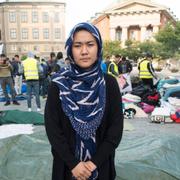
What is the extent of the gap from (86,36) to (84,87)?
0.29 metres

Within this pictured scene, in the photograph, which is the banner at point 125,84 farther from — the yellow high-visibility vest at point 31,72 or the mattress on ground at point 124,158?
the mattress on ground at point 124,158

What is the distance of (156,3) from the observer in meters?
63.9

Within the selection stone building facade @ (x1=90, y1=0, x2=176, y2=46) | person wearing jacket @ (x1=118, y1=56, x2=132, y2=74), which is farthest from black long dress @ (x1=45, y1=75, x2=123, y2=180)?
stone building facade @ (x1=90, y1=0, x2=176, y2=46)

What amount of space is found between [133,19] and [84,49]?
63.6m

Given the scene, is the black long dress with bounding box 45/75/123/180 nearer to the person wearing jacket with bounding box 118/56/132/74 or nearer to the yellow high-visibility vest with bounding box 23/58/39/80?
the yellow high-visibility vest with bounding box 23/58/39/80

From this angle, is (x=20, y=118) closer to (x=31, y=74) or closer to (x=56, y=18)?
(x=31, y=74)

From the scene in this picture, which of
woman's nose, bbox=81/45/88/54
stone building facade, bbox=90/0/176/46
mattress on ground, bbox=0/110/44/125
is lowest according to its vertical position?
mattress on ground, bbox=0/110/44/125

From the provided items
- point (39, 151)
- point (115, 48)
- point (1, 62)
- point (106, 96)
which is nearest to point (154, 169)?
point (39, 151)

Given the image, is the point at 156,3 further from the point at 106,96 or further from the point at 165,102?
the point at 106,96

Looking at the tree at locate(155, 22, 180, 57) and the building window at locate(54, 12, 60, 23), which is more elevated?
the building window at locate(54, 12, 60, 23)

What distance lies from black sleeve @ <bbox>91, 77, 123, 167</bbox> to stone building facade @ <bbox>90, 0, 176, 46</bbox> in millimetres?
61082

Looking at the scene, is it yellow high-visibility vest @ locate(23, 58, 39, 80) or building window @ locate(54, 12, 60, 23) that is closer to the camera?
yellow high-visibility vest @ locate(23, 58, 39, 80)

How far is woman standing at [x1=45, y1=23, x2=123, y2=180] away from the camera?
196 centimetres

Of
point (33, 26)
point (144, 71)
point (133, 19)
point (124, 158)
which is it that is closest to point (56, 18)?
point (33, 26)
